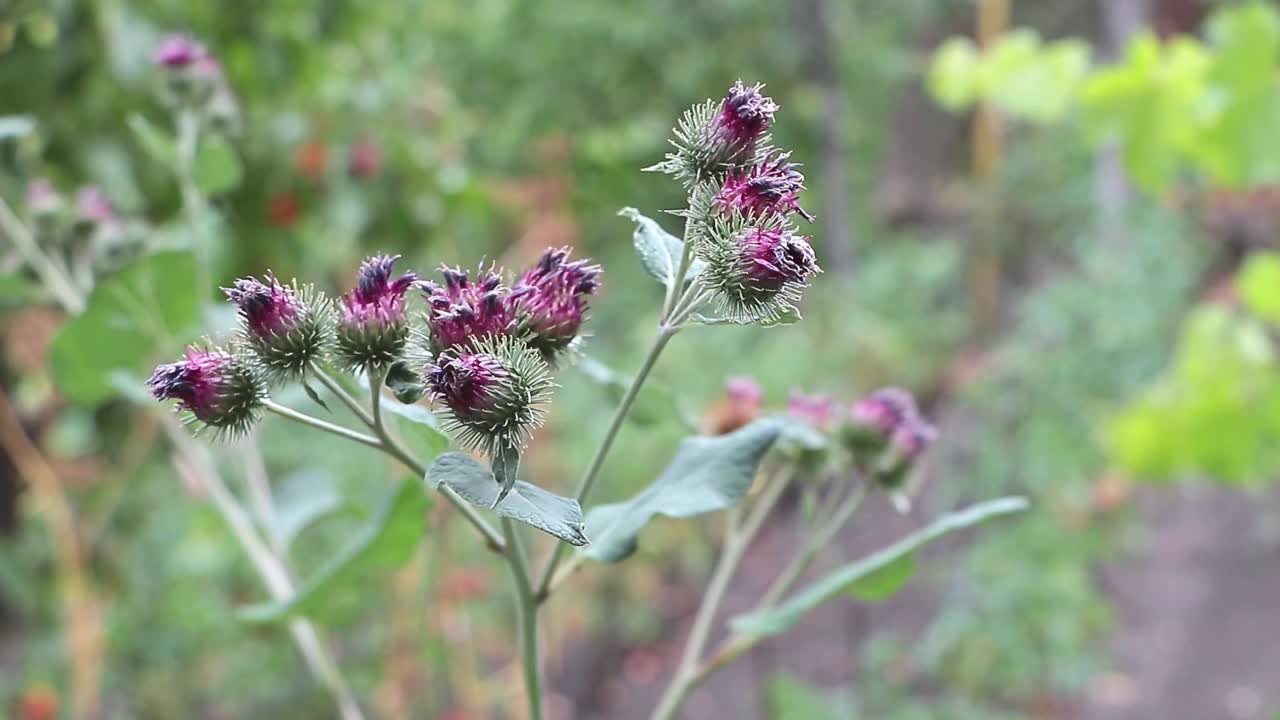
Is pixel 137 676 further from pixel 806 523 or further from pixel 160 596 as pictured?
pixel 806 523

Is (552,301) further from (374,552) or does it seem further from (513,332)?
(374,552)

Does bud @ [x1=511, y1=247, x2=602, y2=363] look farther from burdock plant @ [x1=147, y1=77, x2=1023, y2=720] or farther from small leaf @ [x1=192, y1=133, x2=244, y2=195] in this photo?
small leaf @ [x1=192, y1=133, x2=244, y2=195]

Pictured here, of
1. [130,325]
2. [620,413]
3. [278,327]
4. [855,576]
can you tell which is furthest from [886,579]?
[130,325]

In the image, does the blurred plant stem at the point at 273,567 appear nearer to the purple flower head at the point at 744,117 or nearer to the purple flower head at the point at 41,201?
the purple flower head at the point at 41,201

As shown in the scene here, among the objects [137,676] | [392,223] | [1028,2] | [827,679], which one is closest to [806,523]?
[392,223]

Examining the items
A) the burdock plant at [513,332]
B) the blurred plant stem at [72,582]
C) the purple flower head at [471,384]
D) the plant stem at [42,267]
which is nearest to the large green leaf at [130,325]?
the plant stem at [42,267]

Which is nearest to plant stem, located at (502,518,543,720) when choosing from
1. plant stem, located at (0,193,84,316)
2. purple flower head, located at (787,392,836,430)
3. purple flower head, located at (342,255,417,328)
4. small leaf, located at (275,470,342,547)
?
purple flower head, located at (342,255,417,328)

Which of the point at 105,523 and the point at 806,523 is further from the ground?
the point at 105,523
